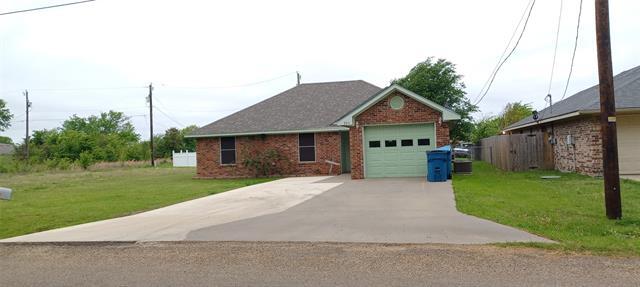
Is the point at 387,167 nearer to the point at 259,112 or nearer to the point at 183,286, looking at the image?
the point at 259,112

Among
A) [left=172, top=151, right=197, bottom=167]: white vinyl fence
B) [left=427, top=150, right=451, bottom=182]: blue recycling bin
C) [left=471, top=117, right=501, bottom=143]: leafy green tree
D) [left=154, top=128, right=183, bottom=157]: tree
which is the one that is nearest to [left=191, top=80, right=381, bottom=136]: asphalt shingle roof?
[left=427, top=150, right=451, bottom=182]: blue recycling bin

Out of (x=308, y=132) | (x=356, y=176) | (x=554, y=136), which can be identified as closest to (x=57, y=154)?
(x=308, y=132)

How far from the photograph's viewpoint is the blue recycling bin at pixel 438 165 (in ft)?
54.8

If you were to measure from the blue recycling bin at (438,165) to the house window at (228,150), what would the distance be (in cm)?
1144

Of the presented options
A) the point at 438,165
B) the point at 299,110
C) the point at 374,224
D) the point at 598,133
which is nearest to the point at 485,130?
the point at 299,110

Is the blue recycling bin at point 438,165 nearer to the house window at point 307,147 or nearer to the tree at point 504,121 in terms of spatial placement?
the house window at point 307,147

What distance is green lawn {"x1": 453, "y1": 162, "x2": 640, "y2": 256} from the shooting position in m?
6.87

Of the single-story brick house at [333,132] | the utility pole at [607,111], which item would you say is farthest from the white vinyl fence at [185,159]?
the utility pole at [607,111]

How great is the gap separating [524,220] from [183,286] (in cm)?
616

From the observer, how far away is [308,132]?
23312 mm

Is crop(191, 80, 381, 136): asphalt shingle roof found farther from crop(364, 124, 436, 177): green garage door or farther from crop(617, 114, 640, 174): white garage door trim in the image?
crop(617, 114, 640, 174): white garage door trim

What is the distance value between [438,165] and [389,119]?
3125 mm

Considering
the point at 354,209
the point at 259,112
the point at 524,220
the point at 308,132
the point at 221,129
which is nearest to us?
the point at 524,220

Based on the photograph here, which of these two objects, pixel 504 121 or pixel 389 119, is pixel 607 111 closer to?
pixel 389 119
